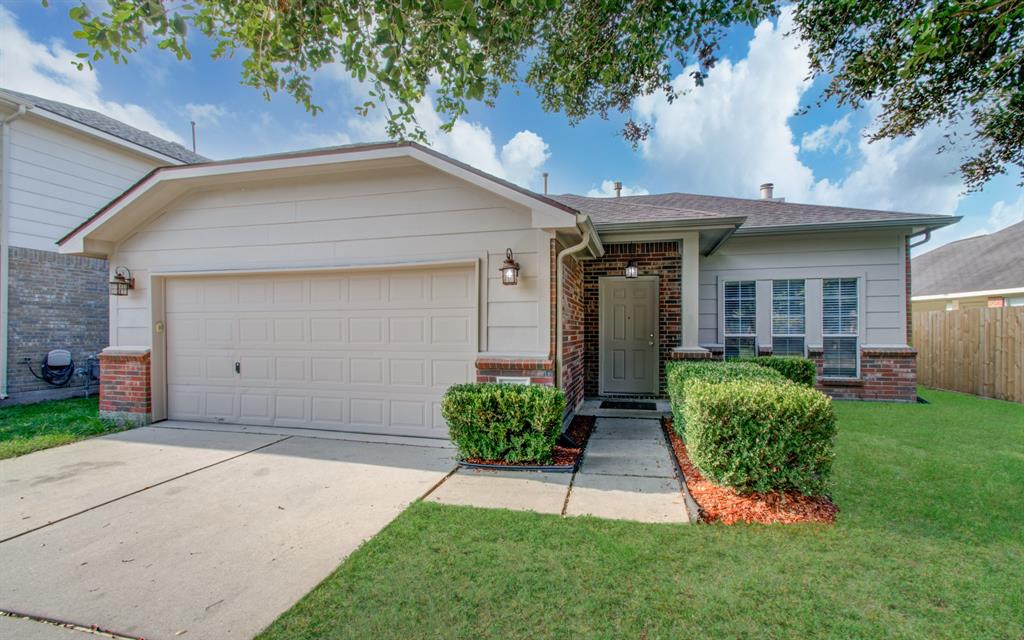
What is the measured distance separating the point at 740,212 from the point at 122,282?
11022 mm

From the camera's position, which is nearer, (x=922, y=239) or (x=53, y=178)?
(x=922, y=239)

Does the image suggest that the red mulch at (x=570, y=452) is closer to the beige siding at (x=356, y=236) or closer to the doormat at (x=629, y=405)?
the beige siding at (x=356, y=236)

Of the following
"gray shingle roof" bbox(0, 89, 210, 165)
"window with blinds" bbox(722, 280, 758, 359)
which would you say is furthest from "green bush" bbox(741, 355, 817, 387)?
"gray shingle roof" bbox(0, 89, 210, 165)

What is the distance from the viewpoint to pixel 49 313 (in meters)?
8.32

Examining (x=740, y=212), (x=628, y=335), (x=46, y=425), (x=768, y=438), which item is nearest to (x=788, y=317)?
(x=740, y=212)

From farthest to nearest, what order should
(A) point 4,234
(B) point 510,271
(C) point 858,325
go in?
(C) point 858,325 < (A) point 4,234 < (B) point 510,271

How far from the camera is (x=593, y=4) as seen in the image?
4812 mm

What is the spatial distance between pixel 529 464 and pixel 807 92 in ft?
18.7

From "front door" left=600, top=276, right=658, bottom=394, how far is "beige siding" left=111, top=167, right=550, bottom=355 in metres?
3.30

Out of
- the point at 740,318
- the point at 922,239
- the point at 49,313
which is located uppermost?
the point at 922,239

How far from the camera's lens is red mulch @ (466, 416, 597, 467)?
14.5ft

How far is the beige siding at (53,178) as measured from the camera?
→ 780 centimetres

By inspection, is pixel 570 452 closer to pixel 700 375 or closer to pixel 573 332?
pixel 700 375

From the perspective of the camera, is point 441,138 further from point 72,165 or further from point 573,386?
point 72,165
